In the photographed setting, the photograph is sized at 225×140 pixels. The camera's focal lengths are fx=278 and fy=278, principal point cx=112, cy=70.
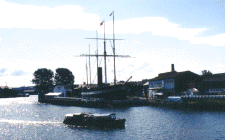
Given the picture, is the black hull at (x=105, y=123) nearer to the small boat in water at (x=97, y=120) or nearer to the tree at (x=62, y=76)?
the small boat in water at (x=97, y=120)

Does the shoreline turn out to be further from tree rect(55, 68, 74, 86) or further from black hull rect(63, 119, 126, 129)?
tree rect(55, 68, 74, 86)

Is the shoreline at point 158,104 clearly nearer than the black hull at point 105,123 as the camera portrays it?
No

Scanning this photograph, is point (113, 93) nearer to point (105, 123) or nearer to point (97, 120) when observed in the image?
point (97, 120)

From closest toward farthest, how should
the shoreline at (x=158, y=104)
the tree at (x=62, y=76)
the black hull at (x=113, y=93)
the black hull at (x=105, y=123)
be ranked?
the black hull at (x=105, y=123)
the shoreline at (x=158, y=104)
the black hull at (x=113, y=93)
the tree at (x=62, y=76)

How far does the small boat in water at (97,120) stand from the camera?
43.8 m

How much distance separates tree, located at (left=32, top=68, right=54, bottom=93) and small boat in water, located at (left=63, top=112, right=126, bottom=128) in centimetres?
13882

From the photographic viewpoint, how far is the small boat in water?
4375 centimetres

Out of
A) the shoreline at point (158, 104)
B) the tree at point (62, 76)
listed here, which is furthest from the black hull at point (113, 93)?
the tree at point (62, 76)

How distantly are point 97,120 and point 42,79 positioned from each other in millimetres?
144999

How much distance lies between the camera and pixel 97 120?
146 feet

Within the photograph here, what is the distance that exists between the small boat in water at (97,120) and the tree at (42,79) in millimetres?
138820

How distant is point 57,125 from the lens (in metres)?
49.2

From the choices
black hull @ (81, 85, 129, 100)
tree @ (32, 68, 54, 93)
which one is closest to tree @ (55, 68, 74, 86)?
tree @ (32, 68, 54, 93)

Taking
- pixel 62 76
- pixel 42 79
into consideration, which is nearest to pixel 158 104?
pixel 62 76
